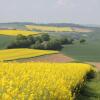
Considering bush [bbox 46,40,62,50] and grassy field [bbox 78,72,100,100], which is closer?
grassy field [bbox 78,72,100,100]

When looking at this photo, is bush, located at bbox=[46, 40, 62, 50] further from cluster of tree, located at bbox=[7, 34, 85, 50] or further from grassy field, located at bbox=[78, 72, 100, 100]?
grassy field, located at bbox=[78, 72, 100, 100]

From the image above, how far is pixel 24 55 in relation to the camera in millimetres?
66562

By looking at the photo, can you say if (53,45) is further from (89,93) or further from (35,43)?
(89,93)

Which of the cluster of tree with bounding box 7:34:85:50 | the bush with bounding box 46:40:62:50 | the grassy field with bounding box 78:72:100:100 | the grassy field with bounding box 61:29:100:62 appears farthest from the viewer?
the bush with bounding box 46:40:62:50

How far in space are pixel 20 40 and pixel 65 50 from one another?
32.1 ft

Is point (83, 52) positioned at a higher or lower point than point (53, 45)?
lower

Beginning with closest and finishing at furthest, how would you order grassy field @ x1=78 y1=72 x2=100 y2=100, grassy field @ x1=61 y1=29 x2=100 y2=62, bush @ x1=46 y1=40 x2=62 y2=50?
grassy field @ x1=78 y1=72 x2=100 y2=100
grassy field @ x1=61 y1=29 x2=100 y2=62
bush @ x1=46 y1=40 x2=62 y2=50

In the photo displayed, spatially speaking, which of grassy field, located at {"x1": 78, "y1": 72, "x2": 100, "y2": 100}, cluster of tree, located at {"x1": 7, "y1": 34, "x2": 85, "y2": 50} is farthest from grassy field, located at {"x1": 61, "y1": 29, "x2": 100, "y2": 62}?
grassy field, located at {"x1": 78, "y1": 72, "x2": 100, "y2": 100}

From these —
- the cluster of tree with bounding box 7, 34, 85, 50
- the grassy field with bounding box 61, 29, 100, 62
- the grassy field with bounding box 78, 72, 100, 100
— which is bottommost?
the grassy field with bounding box 61, 29, 100, 62

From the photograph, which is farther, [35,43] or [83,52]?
[35,43]

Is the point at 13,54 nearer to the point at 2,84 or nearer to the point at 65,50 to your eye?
the point at 65,50

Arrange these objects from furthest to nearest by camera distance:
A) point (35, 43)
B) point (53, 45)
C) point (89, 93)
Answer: point (35, 43) < point (53, 45) < point (89, 93)

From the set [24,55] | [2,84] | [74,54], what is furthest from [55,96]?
[74,54]

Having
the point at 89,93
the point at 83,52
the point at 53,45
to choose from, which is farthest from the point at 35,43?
the point at 89,93
